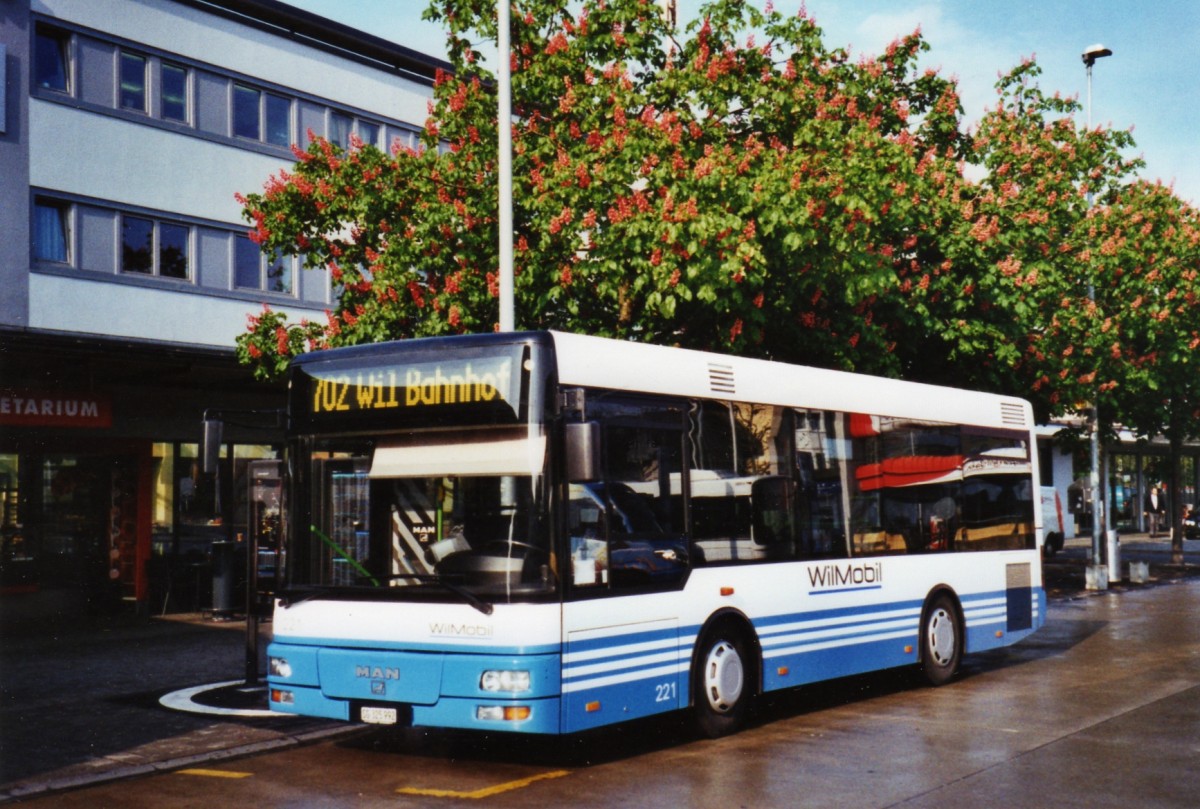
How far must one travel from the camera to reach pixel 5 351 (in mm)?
17312

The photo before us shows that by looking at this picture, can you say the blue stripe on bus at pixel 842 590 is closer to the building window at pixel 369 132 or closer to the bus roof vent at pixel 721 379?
the bus roof vent at pixel 721 379

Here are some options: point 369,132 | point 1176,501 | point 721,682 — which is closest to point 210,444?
point 721,682

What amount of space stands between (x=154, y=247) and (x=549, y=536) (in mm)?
16105

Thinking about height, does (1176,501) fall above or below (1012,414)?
below

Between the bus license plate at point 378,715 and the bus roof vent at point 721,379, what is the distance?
3479 mm

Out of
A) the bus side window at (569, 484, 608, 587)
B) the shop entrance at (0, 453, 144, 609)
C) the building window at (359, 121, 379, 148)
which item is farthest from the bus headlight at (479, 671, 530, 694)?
the building window at (359, 121, 379, 148)

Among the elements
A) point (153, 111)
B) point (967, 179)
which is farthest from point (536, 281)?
point (153, 111)

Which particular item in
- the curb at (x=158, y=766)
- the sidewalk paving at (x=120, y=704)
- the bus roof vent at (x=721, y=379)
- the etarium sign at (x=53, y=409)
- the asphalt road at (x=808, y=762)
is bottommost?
the asphalt road at (x=808, y=762)

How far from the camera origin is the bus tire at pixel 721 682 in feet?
33.4

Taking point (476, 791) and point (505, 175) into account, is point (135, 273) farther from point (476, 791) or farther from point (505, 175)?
point (476, 791)

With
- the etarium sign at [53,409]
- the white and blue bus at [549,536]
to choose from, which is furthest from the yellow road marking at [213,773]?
the etarium sign at [53,409]

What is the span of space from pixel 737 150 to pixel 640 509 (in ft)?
24.9

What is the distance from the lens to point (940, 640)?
13633 millimetres

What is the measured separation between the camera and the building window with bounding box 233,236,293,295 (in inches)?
952
